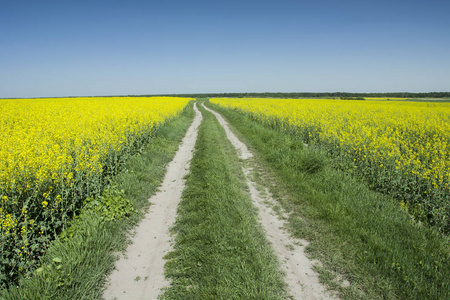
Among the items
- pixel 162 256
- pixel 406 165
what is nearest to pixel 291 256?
pixel 162 256

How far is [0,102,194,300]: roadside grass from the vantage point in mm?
3232

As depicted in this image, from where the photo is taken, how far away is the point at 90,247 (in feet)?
13.3

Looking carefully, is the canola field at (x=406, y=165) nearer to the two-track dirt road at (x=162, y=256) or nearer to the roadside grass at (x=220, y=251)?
the two-track dirt road at (x=162, y=256)

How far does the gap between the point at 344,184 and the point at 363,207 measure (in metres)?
1.07

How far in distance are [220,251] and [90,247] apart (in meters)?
2.12

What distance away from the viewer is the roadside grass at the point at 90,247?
3232 mm

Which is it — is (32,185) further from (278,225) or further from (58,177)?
(278,225)

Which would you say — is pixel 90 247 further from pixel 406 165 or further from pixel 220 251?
pixel 406 165

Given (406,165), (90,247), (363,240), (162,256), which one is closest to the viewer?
(90,247)

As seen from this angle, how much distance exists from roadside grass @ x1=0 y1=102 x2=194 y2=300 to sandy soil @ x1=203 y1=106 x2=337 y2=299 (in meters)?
2.70

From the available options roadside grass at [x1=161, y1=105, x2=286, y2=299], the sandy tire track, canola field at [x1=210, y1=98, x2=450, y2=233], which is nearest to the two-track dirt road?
the sandy tire track

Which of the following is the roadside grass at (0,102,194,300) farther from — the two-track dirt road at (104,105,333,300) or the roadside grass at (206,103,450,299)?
the roadside grass at (206,103,450,299)

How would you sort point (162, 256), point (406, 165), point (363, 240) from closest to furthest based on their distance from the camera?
point (162, 256) → point (363, 240) → point (406, 165)

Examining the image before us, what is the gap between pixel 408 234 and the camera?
441 cm
